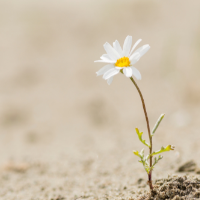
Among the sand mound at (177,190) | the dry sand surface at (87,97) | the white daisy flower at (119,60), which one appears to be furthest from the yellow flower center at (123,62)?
the dry sand surface at (87,97)

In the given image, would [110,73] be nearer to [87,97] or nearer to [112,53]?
[112,53]

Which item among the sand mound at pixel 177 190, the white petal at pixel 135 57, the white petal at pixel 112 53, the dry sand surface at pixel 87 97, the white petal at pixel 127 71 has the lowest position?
the sand mound at pixel 177 190

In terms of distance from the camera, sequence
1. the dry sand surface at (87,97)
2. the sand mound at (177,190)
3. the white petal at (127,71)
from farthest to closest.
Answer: the dry sand surface at (87,97) < the sand mound at (177,190) < the white petal at (127,71)

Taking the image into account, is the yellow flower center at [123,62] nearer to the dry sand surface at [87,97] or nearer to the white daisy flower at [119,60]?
the white daisy flower at [119,60]

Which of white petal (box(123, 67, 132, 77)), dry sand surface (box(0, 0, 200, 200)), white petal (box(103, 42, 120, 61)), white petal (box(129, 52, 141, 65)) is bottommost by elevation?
white petal (box(123, 67, 132, 77))

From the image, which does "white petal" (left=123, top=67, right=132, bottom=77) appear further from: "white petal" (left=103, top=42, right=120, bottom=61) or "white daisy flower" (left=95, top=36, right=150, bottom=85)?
"white petal" (left=103, top=42, right=120, bottom=61)

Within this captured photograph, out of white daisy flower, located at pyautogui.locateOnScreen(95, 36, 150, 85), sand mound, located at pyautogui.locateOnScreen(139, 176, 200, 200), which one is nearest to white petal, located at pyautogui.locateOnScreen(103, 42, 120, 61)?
white daisy flower, located at pyautogui.locateOnScreen(95, 36, 150, 85)
